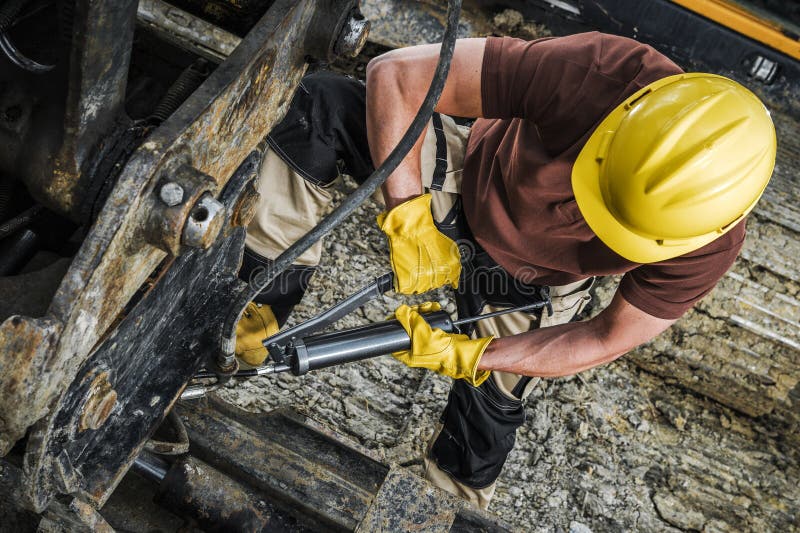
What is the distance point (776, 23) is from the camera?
4090 mm

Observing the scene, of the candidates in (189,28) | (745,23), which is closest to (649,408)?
(745,23)

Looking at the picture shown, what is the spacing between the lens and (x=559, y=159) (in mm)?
2186

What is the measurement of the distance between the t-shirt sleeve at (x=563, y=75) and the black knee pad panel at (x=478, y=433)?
1.14 m

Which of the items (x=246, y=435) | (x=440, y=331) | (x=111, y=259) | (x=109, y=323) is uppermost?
(x=111, y=259)

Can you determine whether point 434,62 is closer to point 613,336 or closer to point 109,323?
point 613,336

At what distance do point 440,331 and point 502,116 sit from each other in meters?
0.70

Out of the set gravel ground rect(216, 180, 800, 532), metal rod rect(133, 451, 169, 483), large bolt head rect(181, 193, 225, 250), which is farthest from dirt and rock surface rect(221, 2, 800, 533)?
large bolt head rect(181, 193, 225, 250)

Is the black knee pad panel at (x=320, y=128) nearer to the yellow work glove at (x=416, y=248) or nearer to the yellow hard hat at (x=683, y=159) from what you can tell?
the yellow work glove at (x=416, y=248)

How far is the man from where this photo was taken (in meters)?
1.87

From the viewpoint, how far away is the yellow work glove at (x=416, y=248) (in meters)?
2.32

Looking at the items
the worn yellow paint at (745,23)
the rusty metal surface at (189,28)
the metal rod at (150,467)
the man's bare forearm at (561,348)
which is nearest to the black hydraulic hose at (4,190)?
the metal rod at (150,467)

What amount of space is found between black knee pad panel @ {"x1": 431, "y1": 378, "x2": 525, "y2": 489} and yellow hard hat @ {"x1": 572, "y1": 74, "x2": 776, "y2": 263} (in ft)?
3.49

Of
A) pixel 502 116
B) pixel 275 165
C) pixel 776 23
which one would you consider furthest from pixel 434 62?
pixel 776 23

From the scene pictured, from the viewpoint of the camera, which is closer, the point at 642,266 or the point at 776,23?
the point at 642,266
